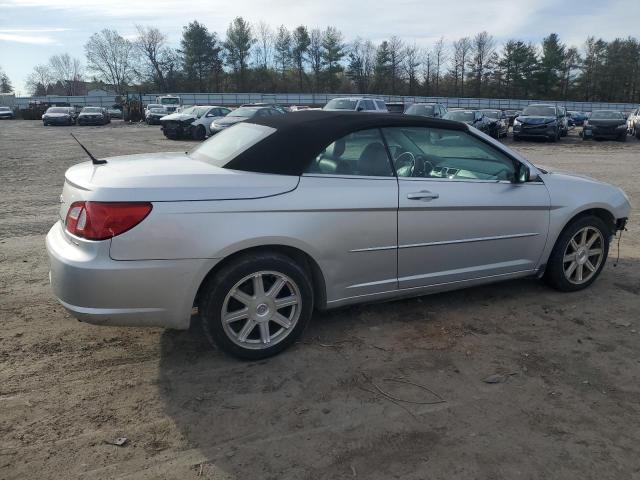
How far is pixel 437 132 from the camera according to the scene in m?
4.09

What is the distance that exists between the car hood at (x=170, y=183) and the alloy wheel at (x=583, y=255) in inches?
109

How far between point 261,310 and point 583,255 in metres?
3.11

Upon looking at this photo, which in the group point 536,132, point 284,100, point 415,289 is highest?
point 284,100

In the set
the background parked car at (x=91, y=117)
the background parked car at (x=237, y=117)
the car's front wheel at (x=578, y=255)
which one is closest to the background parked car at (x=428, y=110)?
the background parked car at (x=237, y=117)

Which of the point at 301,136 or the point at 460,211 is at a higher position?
the point at 301,136

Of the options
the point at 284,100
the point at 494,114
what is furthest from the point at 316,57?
the point at 494,114

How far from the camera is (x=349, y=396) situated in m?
3.03

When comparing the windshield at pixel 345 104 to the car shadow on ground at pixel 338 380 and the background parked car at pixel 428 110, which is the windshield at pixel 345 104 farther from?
the car shadow on ground at pixel 338 380

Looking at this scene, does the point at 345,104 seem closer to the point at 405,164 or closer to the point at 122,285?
the point at 405,164

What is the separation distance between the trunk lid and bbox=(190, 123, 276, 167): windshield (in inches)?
6.4

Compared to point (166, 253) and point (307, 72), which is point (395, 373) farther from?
point (307, 72)

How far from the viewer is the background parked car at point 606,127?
82.5ft

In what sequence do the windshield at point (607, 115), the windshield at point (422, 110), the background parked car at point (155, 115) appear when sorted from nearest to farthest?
1. the windshield at point (422, 110)
2. the windshield at point (607, 115)
3. the background parked car at point (155, 115)

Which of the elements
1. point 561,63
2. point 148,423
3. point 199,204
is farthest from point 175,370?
point 561,63
